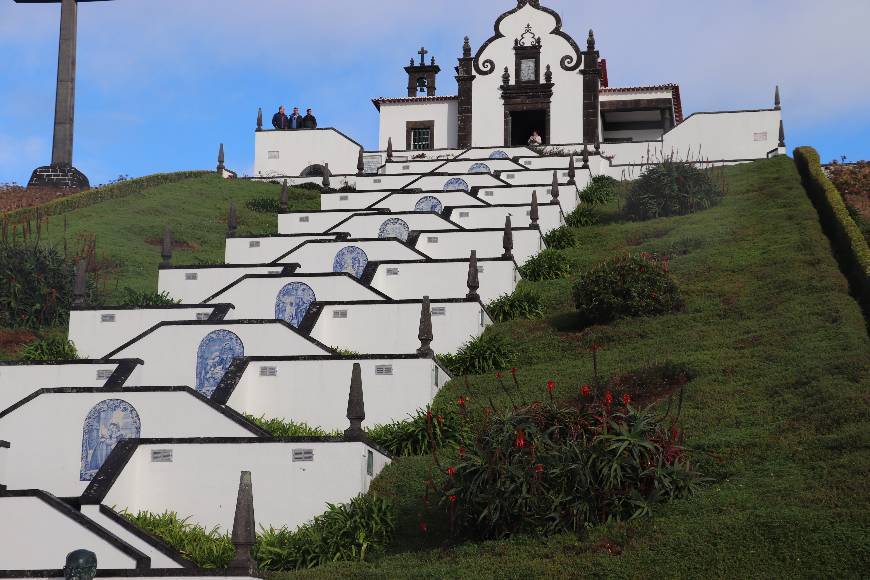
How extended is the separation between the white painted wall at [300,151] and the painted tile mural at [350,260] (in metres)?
21.7

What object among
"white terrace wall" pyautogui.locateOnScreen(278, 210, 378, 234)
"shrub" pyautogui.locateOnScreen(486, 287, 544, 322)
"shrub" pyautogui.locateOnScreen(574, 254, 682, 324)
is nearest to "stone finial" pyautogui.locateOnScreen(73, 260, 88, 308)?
"shrub" pyautogui.locateOnScreen(486, 287, 544, 322)

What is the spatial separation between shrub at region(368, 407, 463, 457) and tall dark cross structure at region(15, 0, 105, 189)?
28954 mm

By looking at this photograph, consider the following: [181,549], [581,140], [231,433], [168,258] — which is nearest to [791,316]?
[231,433]

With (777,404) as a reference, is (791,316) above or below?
above

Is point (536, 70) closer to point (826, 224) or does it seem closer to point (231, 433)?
point (826, 224)

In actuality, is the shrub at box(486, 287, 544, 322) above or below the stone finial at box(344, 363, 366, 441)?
above

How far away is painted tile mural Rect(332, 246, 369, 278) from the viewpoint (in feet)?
110

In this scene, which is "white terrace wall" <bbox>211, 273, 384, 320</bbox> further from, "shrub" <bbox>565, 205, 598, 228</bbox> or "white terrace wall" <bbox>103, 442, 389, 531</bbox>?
"shrub" <bbox>565, 205, 598, 228</bbox>

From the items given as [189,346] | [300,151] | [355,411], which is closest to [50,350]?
[189,346]

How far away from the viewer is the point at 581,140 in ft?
181

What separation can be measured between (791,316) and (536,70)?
107 feet

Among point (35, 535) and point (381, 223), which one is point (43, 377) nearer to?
point (35, 535)

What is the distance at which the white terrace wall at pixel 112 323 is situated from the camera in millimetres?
28219

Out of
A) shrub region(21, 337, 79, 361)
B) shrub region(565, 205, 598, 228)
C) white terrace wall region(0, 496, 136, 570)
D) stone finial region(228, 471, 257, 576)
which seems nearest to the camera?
stone finial region(228, 471, 257, 576)
